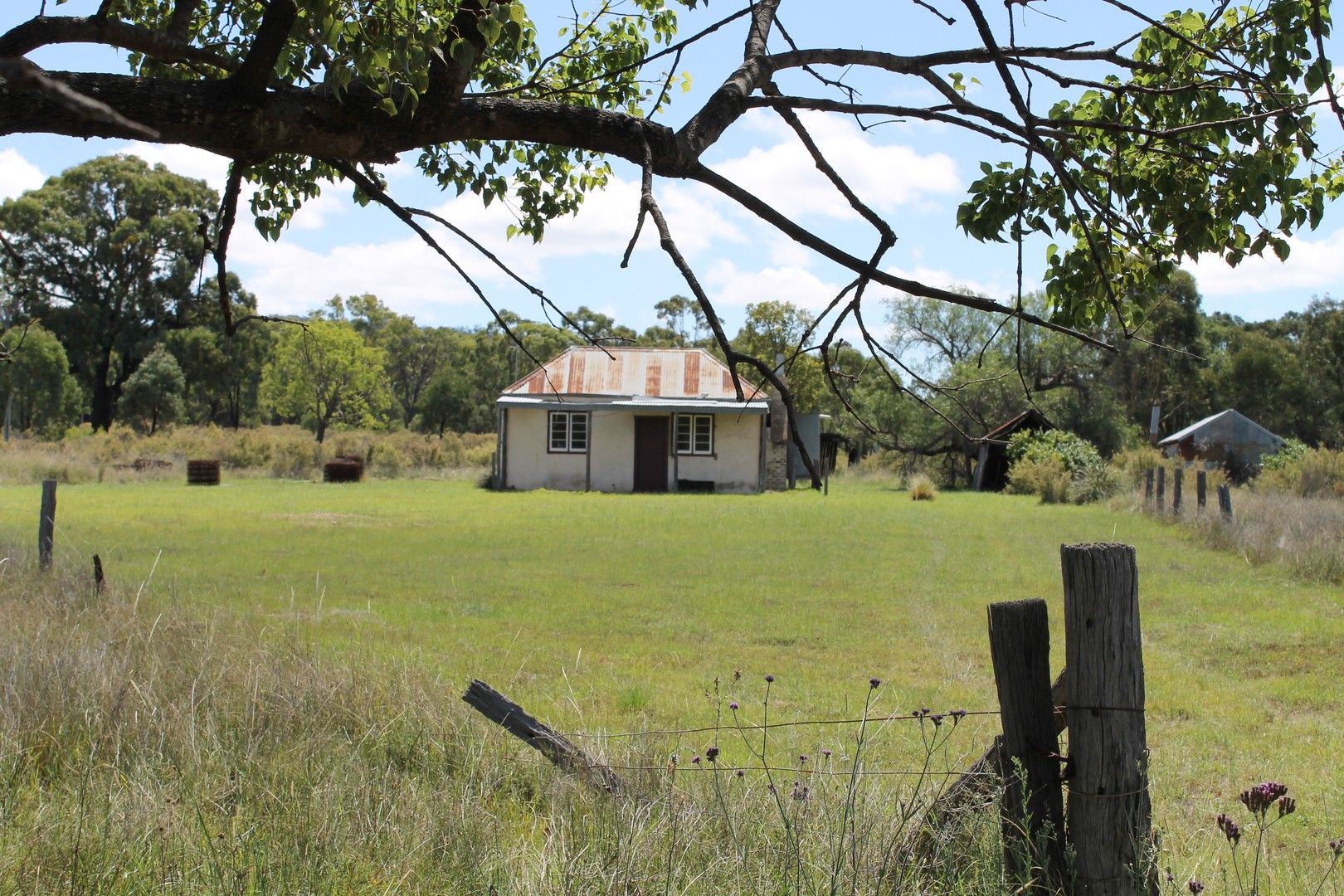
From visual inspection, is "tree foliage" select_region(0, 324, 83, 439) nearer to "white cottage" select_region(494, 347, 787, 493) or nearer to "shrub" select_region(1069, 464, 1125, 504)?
"white cottage" select_region(494, 347, 787, 493)

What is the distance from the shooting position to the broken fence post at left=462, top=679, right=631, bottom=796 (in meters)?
4.22

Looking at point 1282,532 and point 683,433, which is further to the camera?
point 683,433

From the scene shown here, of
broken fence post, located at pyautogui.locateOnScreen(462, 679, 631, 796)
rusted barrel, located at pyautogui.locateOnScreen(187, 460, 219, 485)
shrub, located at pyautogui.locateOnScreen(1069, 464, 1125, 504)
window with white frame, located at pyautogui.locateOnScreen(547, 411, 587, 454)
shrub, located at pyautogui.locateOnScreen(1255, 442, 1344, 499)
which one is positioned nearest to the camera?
broken fence post, located at pyautogui.locateOnScreen(462, 679, 631, 796)

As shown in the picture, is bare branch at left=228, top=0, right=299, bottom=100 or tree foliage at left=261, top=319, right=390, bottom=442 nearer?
bare branch at left=228, top=0, right=299, bottom=100

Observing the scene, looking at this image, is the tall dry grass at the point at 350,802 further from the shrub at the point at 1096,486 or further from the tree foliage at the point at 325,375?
the tree foliage at the point at 325,375

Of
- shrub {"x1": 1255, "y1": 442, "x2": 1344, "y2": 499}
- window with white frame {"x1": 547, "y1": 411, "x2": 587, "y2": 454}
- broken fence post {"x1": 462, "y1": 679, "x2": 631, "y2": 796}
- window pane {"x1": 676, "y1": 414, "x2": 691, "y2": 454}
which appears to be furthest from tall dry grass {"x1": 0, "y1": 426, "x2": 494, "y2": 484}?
broken fence post {"x1": 462, "y1": 679, "x2": 631, "y2": 796}

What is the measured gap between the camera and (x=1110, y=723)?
308 centimetres

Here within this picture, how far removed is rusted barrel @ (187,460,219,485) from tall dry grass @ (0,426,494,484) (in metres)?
2.74

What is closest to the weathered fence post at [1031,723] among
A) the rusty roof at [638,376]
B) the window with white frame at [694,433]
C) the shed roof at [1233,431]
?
the rusty roof at [638,376]

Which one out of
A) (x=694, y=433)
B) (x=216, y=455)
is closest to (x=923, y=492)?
(x=694, y=433)

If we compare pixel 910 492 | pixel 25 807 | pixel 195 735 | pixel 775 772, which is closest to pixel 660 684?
pixel 775 772

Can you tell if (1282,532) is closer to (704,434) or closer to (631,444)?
(704,434)

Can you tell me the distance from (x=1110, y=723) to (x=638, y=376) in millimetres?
36445

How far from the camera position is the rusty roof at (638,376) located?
38.2m
